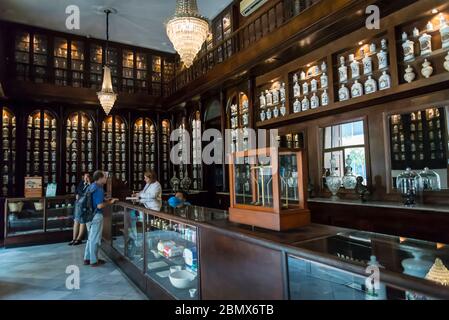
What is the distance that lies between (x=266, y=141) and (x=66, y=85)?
5418 mm

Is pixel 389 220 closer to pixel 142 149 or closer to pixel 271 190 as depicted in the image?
pixel 271 190

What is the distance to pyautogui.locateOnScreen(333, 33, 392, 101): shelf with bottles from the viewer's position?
12.2 feet

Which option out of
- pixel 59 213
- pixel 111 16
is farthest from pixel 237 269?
pixel 111 16

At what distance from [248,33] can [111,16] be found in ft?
11.3

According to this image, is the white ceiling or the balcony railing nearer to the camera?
the balcony railing

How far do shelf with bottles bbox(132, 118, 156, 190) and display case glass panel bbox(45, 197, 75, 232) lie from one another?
75.7 inches

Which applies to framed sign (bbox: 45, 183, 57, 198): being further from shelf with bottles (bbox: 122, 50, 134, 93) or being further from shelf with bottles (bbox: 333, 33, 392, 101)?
shelf with bottles (bbox: 333, 33, 392, 101)

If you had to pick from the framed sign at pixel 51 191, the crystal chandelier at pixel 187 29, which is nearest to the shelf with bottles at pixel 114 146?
the framed sign at pixel 51 191

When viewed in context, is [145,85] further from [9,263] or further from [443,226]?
[443,226]

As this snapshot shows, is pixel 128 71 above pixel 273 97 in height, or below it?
above

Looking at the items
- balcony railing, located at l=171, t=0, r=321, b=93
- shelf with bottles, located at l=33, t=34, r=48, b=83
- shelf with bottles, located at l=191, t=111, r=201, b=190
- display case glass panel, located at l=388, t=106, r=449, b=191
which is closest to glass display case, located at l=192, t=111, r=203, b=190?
shelf with bottles, located at l=191, t=111, r=201, b=190

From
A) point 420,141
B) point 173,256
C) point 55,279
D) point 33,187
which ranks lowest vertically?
point 55,279

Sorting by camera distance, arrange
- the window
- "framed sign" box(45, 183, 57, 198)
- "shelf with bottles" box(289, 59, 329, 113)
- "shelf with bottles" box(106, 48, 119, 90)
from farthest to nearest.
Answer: "shelf with bottles" box(106, 48, 119, 90) < "framed sign" box(45, 183, 57, 198) < "shelf with bottles" box(289, 59, 329, 113) < the window

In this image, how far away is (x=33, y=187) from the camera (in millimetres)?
6531
